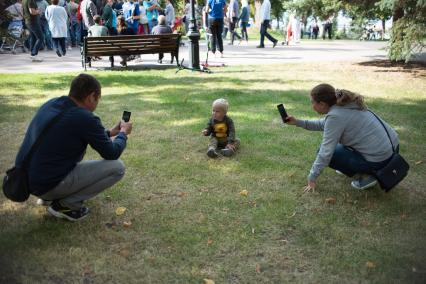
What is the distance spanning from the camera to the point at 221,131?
5.65 meters

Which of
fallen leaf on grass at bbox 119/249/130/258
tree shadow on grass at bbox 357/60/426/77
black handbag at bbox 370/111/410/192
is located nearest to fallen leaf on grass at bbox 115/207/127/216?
fallen leaf on grass at bbox 119/249/130/258

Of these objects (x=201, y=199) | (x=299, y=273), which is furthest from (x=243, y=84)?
(x=299, y=273)

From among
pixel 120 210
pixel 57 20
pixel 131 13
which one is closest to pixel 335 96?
pixel 120 210

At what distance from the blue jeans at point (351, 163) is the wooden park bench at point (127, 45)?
8.21m

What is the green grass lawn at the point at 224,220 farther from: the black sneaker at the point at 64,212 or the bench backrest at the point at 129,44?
the bench backrest at the point at 129,44

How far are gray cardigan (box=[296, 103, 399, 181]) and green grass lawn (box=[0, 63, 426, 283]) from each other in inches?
18.8

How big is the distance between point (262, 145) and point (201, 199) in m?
1.83

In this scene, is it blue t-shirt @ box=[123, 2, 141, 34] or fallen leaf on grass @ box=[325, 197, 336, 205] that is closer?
fallen leaf on grass @ box=[325, 197, 336, 205]

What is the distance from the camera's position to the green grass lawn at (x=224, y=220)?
3.23 meters

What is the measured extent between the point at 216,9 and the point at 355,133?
10308 millimetres

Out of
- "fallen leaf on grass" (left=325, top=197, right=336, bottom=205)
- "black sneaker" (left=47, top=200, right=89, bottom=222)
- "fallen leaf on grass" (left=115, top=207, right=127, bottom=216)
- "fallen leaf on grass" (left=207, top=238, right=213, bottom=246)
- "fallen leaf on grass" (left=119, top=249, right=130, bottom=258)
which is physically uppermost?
"black sneaker" (left=47, top=200, right=89, bottom=222)

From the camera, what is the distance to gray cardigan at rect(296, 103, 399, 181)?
13.8ft

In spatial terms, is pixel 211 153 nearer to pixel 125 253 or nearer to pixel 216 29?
pixel 125 253

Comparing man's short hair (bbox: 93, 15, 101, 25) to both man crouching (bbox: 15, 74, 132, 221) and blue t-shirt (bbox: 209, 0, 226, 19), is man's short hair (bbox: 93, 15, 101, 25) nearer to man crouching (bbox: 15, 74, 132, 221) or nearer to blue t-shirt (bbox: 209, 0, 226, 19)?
blue t-shirt (bbox: 209, 0, 226, 19)
